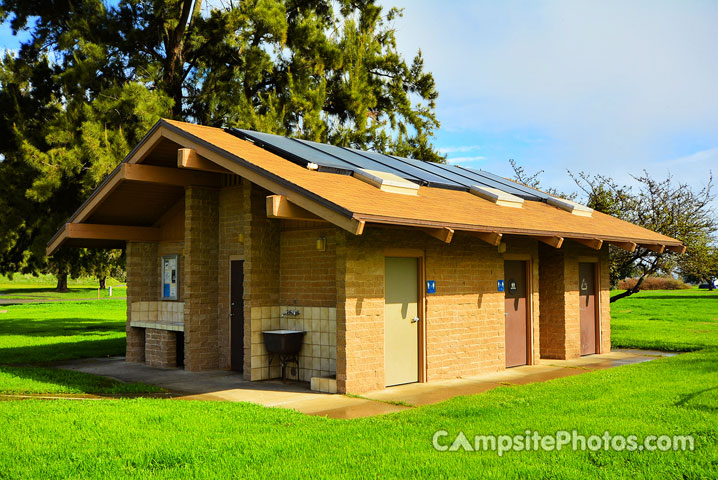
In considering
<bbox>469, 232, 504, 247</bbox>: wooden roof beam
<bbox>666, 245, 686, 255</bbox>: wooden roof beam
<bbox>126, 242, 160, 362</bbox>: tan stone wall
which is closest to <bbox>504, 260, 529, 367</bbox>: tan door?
<bbox>469, 232, 504, 247</bbox>: wooden roof beam

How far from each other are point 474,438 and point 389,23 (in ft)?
76.6

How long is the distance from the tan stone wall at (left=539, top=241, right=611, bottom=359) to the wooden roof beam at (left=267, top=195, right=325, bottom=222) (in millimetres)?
6812

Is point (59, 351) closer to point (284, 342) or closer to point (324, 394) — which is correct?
point (284, 342)

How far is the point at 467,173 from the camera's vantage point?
17562 millimetres

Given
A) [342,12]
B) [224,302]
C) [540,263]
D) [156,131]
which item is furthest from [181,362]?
[342,12]

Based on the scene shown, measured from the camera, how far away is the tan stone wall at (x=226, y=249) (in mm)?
13234

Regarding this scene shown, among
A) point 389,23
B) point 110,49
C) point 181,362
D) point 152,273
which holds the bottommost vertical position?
point 181,362

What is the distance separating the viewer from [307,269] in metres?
11.8

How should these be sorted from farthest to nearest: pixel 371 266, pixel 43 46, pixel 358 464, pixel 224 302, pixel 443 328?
1. pixel 43 46
2. pixel 224 302
3. pixel 443 328
4. pixel 371 266
5. pixel 358 464

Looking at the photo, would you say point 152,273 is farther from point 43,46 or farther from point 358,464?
point 43,46

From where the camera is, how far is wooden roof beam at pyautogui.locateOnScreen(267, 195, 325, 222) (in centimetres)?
969

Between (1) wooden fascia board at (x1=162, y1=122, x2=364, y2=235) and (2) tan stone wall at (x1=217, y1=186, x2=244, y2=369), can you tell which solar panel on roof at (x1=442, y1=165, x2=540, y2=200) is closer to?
(2) tan stone wall at (x1=217, y1=186, x2=244, y2=369)

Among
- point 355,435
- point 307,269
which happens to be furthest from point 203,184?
point 355,435

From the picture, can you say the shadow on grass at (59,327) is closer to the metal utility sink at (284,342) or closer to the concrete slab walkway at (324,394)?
the concrete slab walkway at (324,394)
